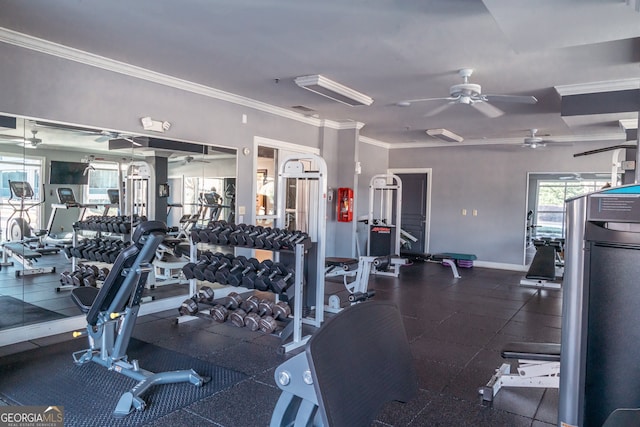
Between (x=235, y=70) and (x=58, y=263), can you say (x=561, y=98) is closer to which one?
(x=235, y=70)

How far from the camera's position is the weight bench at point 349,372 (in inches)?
33.1

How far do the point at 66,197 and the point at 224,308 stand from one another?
182 centimetres

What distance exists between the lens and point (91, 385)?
2.77 metres

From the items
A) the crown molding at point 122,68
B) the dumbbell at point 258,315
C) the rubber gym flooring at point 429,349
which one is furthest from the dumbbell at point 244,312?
the crown molding at point 122,68

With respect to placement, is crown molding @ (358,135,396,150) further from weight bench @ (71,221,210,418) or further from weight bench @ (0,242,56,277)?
weight bench @ (71,221,210,418)

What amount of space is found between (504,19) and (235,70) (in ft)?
8.74

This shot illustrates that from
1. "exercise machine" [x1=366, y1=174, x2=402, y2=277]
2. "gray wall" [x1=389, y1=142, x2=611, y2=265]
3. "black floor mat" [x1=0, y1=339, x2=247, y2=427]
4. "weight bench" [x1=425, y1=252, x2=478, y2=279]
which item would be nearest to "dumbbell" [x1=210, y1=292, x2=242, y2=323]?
"black floor mat" [x1=0, y1=339, x2=247, y2=427]

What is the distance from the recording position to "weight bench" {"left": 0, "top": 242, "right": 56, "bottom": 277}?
136 inches

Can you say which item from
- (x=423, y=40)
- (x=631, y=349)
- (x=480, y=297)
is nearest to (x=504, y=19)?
(x=423, y=40)

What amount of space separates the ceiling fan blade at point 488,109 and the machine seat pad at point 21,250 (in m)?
4.92

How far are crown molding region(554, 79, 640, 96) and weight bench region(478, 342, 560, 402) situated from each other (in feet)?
9.80

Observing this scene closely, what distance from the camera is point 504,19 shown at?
2.54m

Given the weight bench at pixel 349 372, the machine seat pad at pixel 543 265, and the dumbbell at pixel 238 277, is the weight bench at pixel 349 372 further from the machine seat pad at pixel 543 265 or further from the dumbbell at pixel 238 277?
the machine seat pad at pixel 543 265

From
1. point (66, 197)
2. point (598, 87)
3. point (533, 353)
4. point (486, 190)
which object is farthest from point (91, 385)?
point (486, 190)
